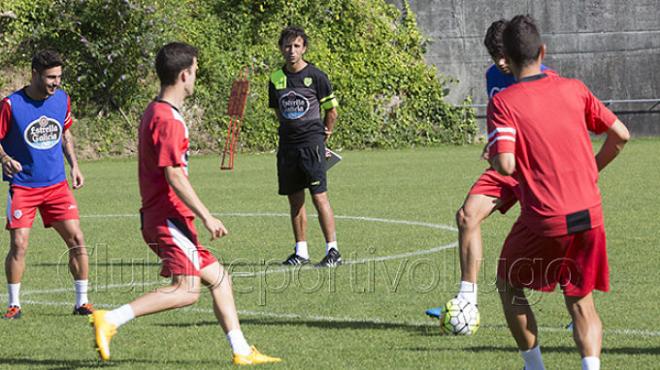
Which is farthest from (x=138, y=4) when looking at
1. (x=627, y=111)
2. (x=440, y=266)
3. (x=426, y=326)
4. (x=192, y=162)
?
(x=426, y=326)

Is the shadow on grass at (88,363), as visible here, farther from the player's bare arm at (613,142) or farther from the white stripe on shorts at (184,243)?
the player's bare arm at (613,142)

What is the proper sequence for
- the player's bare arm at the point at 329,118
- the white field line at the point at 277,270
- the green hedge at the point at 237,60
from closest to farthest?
the white field line at the point at 277,270 < the player's bare arm at the point at 329,118 < the green hedge at the point at 237,60

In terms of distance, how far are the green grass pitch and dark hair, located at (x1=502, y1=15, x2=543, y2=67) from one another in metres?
1.90

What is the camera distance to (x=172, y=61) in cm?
605

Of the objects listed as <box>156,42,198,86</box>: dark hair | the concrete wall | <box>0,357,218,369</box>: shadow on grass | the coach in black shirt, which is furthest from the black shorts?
the concrete wall

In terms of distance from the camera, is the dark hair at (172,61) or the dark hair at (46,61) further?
the dark hair at (46,61)

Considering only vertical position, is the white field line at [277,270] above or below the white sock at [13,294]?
below

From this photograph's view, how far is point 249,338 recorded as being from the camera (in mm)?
7164

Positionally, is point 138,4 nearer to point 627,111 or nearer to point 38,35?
point 38,35

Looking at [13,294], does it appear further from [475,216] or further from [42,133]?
[475,216]

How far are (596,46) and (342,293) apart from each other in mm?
22589

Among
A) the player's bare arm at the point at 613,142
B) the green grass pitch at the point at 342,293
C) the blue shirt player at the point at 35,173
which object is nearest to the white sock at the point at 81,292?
the blue shirt player at the point at 35,173

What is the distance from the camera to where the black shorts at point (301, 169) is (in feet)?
35.5

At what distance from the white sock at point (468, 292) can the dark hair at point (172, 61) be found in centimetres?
238
